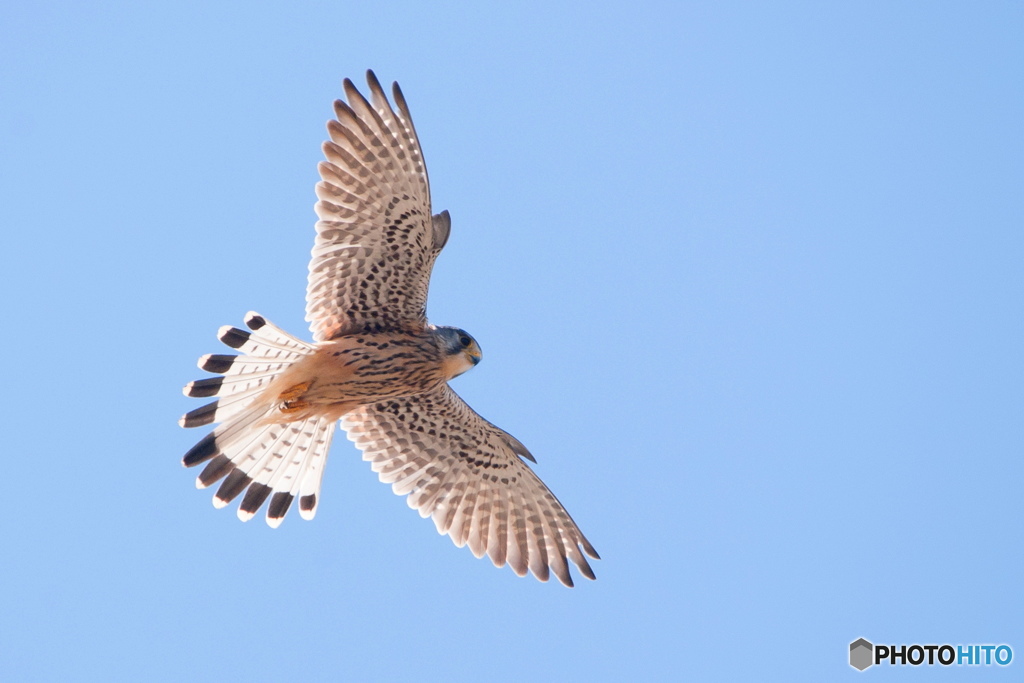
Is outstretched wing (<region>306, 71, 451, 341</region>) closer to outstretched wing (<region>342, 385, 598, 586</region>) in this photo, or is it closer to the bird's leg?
the bird's leg

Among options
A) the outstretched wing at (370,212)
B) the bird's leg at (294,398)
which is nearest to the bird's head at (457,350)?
the outstretched wing at (370,212)

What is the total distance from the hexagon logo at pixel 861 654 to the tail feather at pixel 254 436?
4.09 m

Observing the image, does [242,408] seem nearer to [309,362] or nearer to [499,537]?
[309,362]

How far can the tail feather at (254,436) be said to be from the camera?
27.1ft

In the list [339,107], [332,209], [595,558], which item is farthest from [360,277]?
[595,558]

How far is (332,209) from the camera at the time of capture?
829cm

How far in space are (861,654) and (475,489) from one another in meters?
3.11

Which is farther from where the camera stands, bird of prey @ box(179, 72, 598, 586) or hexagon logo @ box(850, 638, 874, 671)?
hexagon logo @ box(850, 638, 874, 671)

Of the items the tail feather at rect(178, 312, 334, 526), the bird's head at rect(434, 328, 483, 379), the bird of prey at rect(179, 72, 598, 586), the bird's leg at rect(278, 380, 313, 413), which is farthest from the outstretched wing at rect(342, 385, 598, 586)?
the bird's leg at rect(278, 380, 313, 413)

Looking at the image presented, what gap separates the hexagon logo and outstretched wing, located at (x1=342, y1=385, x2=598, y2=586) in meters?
2.08

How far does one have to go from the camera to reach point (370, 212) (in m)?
8.32

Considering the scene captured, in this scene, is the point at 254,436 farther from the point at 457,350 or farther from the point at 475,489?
the point at 475,489

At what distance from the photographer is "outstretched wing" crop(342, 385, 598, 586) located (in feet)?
30.8

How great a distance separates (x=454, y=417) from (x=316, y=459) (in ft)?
3.27
